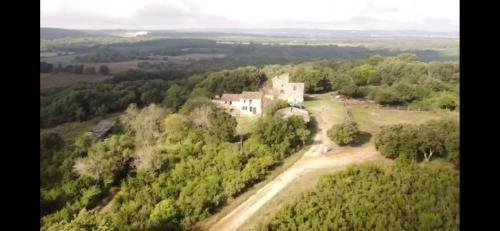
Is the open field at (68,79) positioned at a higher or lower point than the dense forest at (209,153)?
higher

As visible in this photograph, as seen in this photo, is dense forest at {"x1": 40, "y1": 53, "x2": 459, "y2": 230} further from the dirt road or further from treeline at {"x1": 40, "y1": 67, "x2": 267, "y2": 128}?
the dirt road

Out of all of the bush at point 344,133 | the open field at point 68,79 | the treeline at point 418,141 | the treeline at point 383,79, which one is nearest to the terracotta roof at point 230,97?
the treeline at point 383,79

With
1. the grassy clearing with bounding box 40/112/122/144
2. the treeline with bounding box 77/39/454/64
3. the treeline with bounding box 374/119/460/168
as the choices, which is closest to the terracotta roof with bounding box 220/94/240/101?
the treeline with bounding box 77/39/454/64

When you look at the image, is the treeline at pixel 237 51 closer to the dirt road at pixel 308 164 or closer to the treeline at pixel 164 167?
the treeline at pixel 164 167

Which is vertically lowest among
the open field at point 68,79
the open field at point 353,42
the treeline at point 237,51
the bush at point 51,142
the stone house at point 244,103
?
the bush at point 51,142

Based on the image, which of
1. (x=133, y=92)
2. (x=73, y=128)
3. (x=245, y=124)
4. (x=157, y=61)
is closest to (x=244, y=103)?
(x=245, y=124)

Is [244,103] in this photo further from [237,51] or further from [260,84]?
[237,51]
